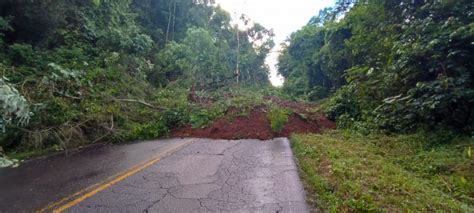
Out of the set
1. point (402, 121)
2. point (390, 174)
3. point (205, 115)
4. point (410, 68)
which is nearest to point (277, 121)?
point (205, 115)

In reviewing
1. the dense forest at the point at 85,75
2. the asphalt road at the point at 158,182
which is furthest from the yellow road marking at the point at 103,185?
the dense forest at the point at 85,75

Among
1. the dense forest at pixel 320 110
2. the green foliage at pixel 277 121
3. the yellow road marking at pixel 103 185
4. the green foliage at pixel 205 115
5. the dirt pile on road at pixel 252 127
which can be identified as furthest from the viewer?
the green foliage at pixel 205 115

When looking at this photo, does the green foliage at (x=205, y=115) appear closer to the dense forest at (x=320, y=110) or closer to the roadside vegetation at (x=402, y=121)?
the dense forest at (x=320, y=110)

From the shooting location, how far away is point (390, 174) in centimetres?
520

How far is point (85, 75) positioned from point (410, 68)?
1050 cm

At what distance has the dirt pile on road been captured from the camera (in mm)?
10578

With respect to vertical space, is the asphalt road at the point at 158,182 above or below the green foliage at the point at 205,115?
below

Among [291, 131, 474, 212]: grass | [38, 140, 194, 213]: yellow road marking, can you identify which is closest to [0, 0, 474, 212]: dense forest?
[291, 131, 474, 212]: grass

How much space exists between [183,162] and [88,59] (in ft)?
33.8

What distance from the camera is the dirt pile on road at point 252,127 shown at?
10578 mm

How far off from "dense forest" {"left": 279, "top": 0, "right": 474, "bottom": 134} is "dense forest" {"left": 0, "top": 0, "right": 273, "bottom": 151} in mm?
6384

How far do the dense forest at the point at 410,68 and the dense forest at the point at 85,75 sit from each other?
6384mm

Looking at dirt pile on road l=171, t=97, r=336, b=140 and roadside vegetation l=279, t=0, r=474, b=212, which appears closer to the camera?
roadside vegetation l=279, t=0, r=474, b=212

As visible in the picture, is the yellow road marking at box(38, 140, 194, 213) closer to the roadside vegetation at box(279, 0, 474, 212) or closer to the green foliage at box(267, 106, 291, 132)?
the roadside vegetation at box(279, 0, 474, 212)
